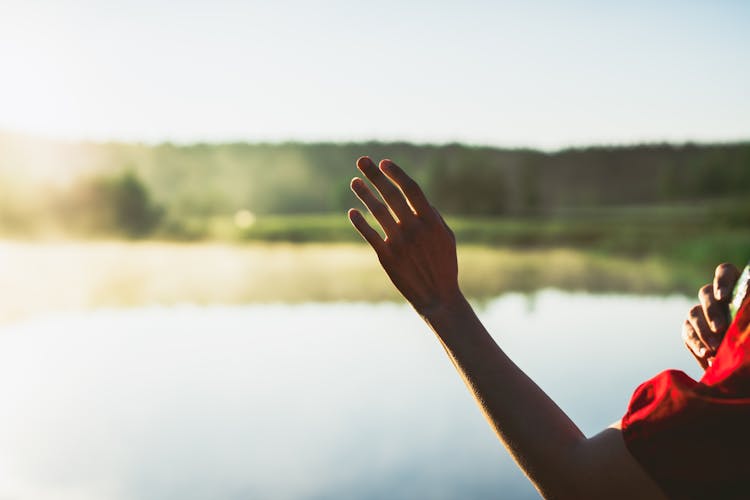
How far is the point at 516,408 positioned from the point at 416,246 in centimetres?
14

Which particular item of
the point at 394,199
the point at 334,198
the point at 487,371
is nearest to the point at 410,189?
the point at 394,199

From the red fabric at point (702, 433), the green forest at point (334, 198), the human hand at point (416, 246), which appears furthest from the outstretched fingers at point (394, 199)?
the green forest at point (334, 198)

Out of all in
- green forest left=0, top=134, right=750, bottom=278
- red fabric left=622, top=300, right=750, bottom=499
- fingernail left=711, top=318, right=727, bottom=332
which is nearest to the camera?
red fabric left=622, top=300, right=750, bottom=499

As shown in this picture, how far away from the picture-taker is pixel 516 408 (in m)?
0.54

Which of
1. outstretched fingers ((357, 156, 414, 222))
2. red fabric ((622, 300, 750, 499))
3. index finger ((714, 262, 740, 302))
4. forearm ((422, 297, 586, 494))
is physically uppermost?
outstretched fingers ((357, 156, 414, 222))

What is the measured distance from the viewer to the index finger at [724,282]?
2.02ft

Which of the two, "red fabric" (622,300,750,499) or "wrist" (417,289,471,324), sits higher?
"wrist" (417,289,471,324)

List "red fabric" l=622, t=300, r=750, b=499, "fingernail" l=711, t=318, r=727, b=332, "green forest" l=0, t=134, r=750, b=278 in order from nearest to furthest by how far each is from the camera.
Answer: "red fabric" l=622, t=300, r=750, b=499 < "fingernail" l=711, t=318, r=727, b=332 < "green forest" l=0, t=134, r=750, b=278

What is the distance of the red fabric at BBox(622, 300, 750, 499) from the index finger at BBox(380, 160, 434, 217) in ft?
0.70

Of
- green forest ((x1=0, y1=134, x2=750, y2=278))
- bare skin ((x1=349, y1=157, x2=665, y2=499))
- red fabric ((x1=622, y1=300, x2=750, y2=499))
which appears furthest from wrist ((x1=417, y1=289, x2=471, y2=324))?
green forest ((x1=0, y1=134, x2=750, y2=278))

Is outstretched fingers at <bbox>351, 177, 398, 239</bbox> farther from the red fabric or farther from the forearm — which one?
the red fabric

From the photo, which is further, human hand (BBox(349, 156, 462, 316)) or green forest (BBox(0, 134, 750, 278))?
green forest (BBox(0, 134, 750, 278))

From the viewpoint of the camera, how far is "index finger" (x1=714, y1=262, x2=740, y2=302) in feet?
2.02

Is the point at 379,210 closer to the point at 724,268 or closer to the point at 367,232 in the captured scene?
the point at 367,232
